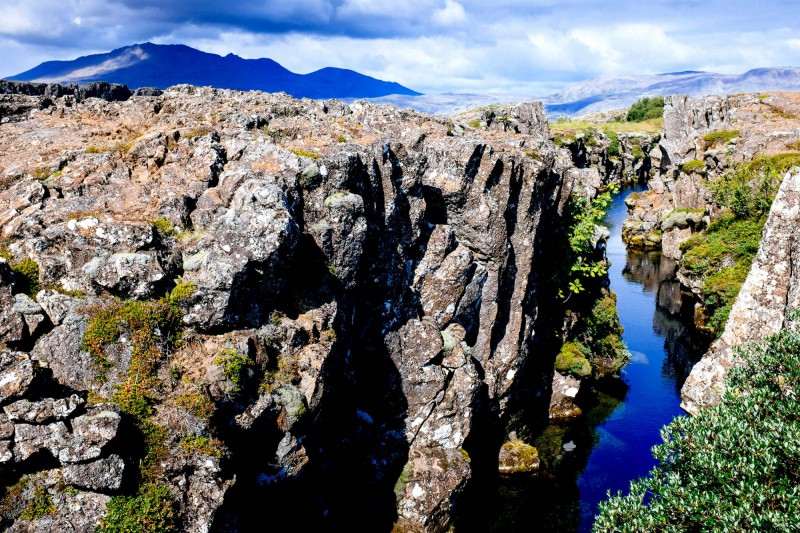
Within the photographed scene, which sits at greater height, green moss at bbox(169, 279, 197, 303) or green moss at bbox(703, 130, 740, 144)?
green moss at bbox(703, 130, 740, 144)

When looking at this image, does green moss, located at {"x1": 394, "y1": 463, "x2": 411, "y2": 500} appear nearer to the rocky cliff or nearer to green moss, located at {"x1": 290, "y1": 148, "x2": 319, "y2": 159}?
the rocky cliff

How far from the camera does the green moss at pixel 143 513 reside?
50.3 feet

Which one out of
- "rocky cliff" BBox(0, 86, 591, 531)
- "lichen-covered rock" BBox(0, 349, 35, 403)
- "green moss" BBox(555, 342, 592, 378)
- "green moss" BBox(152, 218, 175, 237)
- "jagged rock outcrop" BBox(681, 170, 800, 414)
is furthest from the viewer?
"green moss" BBox(555, 342, 592, 378)

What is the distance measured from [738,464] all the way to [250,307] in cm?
1750

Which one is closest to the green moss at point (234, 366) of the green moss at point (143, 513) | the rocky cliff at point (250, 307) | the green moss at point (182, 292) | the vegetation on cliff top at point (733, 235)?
the rocky cliff at point (250, 307)

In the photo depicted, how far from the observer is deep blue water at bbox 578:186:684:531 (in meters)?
37.0

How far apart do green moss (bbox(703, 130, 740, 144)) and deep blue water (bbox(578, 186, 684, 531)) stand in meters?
25.9

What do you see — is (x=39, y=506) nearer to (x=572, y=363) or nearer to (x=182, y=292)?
(x=182, y=292)

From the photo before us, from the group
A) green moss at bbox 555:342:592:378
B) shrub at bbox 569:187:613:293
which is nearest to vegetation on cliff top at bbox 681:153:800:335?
shrub at bbox 569:187:613:293

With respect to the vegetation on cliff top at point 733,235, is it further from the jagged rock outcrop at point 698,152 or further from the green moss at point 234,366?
the green moss at point 234,366

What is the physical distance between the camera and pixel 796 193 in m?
36.2

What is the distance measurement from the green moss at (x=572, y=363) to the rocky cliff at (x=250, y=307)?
6.39 m

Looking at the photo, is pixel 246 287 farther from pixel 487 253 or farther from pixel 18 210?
pixel 487 253

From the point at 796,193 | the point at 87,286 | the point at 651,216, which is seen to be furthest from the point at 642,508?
the point at 651,216
